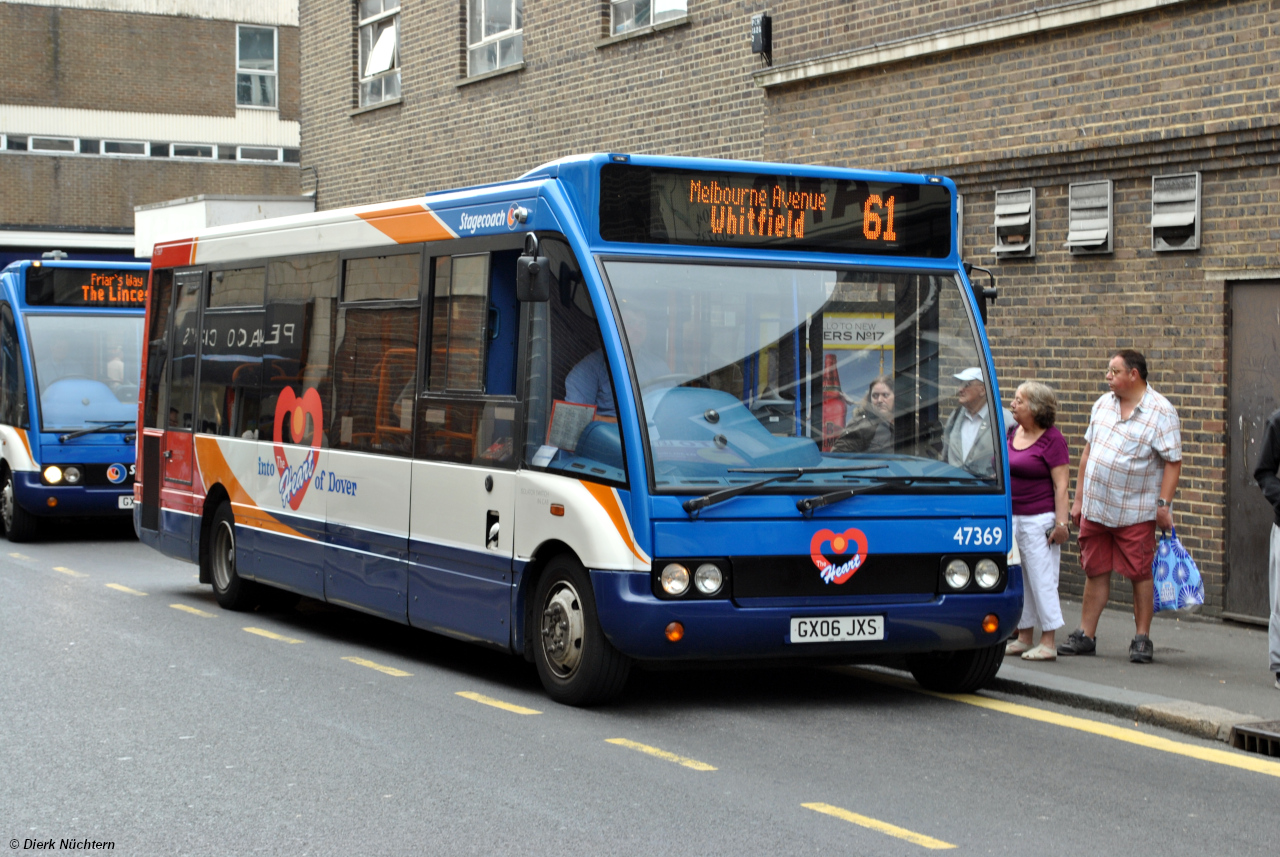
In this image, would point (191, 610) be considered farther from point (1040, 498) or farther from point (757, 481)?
point (1040, 498)

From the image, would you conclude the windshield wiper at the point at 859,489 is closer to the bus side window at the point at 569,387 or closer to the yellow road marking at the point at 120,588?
the bus side window at the point at 569,387

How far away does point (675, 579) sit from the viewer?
7.50 metres

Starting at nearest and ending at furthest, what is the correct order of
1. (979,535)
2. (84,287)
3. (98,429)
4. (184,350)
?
(979,535)
(184,350)
(98,429)
(84,287)

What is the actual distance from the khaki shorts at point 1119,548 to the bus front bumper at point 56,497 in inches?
426

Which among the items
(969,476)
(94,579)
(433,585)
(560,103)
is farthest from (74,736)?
(560,103)

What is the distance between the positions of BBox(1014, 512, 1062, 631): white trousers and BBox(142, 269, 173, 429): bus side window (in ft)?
22.7

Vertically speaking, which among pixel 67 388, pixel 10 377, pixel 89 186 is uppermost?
pixel 89 186

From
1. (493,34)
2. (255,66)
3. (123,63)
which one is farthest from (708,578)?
(255,66)

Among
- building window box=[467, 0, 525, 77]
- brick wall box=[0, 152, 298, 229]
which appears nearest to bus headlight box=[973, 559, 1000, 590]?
building window box=[467, 0, 525, 77]

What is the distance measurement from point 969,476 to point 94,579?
846 centimetres

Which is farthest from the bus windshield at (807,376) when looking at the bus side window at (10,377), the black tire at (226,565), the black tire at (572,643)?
the bus side window at (10,377)

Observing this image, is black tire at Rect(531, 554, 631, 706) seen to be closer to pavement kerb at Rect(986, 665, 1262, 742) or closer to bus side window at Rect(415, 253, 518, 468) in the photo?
bus side window at Rect(415, 253, 518, 468)

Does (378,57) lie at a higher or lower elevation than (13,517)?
higher

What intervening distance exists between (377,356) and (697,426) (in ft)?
9.23
